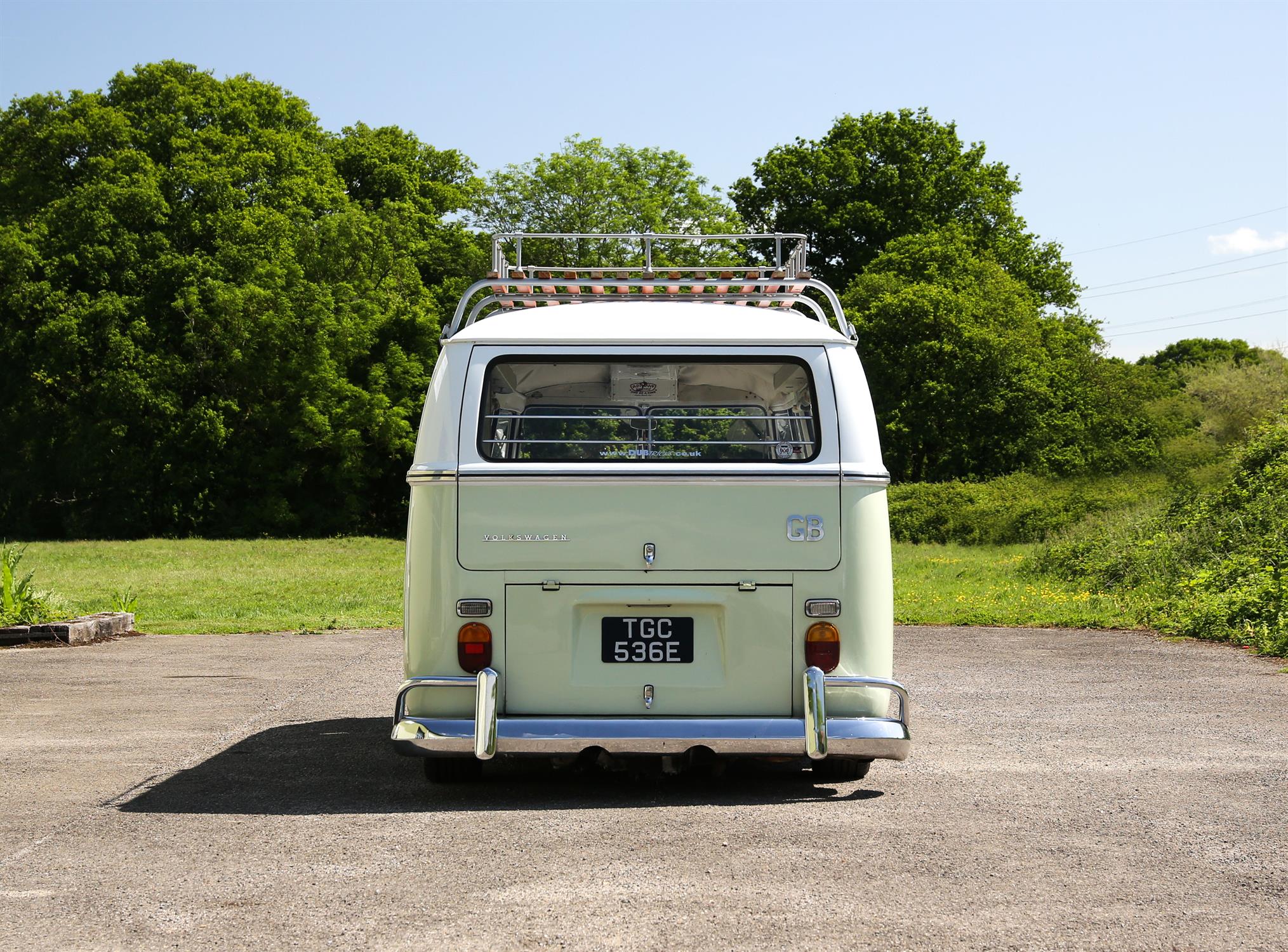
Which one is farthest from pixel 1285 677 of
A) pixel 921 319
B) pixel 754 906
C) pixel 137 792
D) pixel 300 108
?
pixel 300 108

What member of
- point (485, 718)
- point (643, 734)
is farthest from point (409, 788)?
point (643, 734)

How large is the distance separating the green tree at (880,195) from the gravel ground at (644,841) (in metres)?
42.0

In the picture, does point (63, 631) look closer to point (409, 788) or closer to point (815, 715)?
point (409, 788)

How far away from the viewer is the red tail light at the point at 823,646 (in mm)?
6312

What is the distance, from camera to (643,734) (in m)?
6.10

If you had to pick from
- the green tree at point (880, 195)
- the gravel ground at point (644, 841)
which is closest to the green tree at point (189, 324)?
the green tree at point (880, 195)

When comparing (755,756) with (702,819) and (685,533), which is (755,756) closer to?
(702,819)

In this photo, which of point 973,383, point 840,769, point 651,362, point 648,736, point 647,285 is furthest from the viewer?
point 973,383

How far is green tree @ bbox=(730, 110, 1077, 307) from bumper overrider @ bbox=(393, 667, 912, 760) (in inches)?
Result: 1746

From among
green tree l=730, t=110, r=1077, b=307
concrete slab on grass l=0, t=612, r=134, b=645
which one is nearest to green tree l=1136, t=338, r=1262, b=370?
green tree l=730, t=110, r=1077, b=307

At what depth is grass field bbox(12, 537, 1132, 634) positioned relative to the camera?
1734 centimetres

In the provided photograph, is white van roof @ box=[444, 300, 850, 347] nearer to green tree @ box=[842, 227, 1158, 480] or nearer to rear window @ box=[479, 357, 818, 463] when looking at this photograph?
rear window @ box=[479, 357, 818, 463]

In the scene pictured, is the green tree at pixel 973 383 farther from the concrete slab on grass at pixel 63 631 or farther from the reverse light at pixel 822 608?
the reverse light at pixel 822 608

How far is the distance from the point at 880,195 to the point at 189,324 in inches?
989
